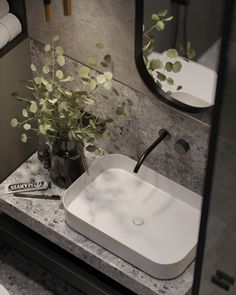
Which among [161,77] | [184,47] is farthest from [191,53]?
[161,77]

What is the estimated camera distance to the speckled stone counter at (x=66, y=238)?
1.97 m

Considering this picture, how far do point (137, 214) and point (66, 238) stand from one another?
245 millimetres

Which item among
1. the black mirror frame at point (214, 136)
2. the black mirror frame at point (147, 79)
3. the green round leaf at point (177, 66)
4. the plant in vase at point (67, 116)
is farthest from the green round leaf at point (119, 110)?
the black mirror frame at point (214, 136)

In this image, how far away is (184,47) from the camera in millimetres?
1882

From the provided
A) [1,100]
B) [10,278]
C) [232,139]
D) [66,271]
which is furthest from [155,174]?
[232,139]

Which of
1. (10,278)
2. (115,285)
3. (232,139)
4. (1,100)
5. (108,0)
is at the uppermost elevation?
(232,139)

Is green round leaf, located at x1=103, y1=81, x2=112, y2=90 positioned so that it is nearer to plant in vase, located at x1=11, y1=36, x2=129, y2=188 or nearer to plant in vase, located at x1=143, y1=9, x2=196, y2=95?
plant in vase, located at x1=11, y1=36, x2=129, y2=188

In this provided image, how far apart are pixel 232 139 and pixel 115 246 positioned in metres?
1.06

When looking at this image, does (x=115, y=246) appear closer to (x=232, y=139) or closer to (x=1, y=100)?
(x=1, y=100)

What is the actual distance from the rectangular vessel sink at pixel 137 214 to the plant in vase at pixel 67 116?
91mm

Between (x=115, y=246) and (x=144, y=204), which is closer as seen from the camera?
(x=115, y=246)

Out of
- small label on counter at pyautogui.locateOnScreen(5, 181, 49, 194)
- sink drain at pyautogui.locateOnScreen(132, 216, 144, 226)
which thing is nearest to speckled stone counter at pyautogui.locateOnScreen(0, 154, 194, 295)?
small label on counter at pyautogui.locateOnScreen(5, 181, 49, 194)

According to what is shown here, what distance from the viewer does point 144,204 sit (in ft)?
7.07

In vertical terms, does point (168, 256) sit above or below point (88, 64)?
below
